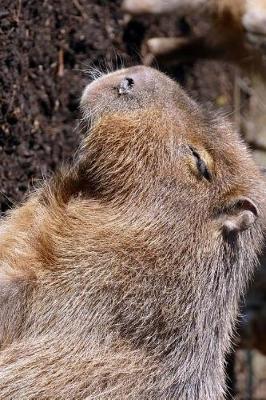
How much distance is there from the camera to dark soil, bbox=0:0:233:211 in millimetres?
4172

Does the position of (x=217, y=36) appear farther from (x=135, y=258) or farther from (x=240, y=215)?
(x=135, y=258)

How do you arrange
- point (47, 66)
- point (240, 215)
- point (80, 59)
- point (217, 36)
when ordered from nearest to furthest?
point (240, 215), point (47, 66), point (80, 59), point (217, 36)

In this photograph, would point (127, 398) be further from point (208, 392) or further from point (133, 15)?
point (133, 15)

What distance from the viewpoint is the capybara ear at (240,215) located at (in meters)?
3.07

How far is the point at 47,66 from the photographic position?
15.3 feet

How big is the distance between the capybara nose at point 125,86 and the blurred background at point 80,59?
2.03 feet

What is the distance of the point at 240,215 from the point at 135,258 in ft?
1.33

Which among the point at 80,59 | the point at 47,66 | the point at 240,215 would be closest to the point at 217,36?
the point at 80,59

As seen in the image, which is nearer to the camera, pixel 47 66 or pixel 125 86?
pixel 125 86

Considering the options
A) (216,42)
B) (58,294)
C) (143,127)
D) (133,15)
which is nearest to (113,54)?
(133,15)

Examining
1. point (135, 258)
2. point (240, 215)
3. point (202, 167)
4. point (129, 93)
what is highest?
point (129, 93)

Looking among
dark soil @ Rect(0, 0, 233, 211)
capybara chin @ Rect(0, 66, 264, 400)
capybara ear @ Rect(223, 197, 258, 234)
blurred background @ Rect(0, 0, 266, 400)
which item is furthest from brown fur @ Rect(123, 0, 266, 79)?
capybara ear @ Rect(223, 197, 258, 234)

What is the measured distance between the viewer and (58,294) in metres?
3.05

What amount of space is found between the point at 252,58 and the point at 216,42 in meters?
0.28
